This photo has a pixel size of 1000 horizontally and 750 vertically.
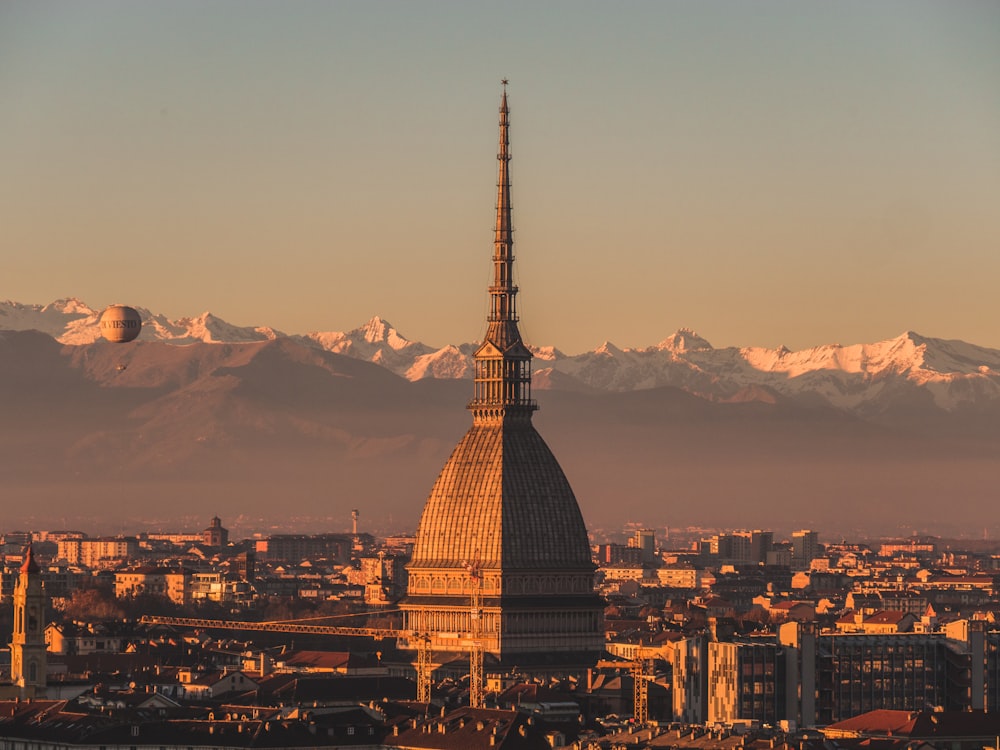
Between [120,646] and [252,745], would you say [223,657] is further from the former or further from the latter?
[252,745]

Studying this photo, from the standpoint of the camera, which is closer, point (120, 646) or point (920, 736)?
point (920, 736)

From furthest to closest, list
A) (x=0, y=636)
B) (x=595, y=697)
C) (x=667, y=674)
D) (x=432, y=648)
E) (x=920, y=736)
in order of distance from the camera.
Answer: (x=0, y=636)
(x=432, y=648)
(x=667, y=674)
(x=595, y=697)
(x=920, y=736)

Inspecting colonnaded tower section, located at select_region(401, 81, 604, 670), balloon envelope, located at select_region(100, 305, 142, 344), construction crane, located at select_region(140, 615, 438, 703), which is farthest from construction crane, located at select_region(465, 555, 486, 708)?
balloon envelope, located at select_region(100, 305, 142, 344)

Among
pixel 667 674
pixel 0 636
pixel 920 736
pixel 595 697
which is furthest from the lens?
pixel 0 636

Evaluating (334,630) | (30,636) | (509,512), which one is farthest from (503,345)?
(30,636)

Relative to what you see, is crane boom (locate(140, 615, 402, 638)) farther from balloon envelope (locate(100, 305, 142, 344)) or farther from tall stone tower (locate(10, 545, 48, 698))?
tall stone tower (locate(10, 545, 48, 698))

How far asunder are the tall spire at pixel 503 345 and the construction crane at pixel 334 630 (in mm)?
11300

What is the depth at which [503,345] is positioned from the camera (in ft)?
540

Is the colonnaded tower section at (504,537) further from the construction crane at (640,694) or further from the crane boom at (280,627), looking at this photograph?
the construction crane at (640,694)

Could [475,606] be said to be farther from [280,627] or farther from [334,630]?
[280,627]

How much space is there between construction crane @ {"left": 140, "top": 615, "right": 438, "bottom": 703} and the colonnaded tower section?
1653mm

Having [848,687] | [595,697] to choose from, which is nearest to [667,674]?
[595,697]

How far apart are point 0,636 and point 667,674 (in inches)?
2170

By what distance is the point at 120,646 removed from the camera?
168m
